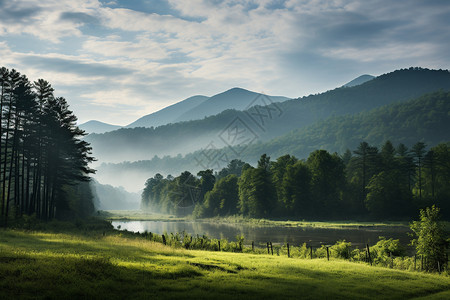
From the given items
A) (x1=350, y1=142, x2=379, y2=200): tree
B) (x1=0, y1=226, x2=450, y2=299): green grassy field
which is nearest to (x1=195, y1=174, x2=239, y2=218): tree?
(x1=350, y1=142, x2=379, y2=200): tree

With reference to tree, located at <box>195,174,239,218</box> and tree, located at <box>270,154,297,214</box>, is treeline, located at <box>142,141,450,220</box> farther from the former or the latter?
tree, located at <box>195,174,239,218</box>

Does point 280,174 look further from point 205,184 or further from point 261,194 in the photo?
point 205,184

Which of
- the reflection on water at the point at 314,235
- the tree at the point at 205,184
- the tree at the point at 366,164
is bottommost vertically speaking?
the reflection on water at the point at 314,235

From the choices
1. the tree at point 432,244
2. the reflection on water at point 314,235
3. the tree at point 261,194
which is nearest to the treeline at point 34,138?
the reflection on water at point 314,235

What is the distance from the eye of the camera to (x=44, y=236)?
4169 cm

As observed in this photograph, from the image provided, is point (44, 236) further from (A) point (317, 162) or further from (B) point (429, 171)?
(B) point (429, 171)

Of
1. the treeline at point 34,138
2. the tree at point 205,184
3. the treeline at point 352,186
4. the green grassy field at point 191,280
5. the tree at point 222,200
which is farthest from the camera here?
the tree at point 205,184

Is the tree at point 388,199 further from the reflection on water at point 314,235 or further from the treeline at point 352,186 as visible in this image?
the reflection on water at point 314,235

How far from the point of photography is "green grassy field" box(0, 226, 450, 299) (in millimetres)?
18188

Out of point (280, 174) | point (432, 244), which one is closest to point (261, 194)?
point (280, 174)

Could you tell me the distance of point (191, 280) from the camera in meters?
21.7

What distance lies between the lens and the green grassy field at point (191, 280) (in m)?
18.2

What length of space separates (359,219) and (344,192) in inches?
489

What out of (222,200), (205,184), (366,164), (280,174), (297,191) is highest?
(366,164)
